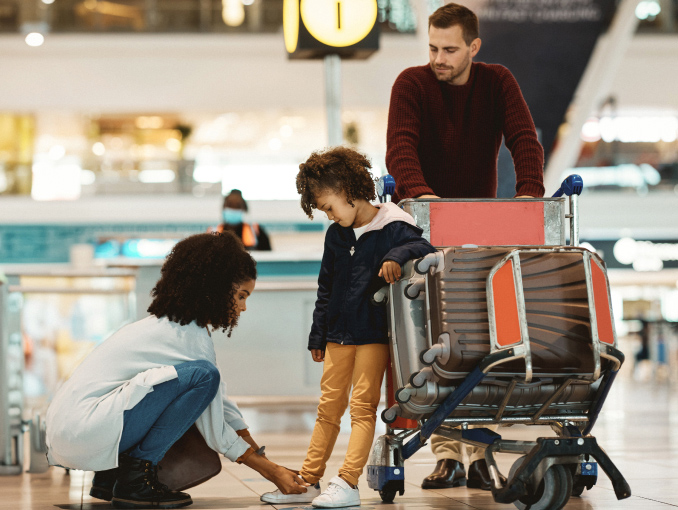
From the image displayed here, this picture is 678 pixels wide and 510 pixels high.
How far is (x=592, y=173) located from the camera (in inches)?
815

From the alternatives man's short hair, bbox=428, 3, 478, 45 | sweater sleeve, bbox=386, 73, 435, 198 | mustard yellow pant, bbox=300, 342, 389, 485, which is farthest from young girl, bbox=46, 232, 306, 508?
man's short hair, bbox=428, 3, 478, 45

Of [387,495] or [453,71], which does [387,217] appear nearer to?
[453,71]

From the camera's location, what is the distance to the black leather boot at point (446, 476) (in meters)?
3.51

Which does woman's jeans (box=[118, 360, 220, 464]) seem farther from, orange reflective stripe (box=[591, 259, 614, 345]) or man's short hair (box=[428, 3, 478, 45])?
man's short hair (box=[428, 3, 478, 45])

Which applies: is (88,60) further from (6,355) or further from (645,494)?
(645,494)

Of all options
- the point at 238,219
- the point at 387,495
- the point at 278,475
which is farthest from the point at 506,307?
the point at 238,219

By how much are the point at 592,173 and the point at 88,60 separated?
11.4 m

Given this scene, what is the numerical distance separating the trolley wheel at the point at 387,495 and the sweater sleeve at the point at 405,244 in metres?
0.82

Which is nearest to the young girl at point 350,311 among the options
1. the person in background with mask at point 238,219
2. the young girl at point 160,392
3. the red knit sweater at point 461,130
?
the young girl at point 160,392

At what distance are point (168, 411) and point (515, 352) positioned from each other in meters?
1.20

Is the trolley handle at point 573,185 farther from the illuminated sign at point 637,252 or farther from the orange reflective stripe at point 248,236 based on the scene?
the illuminated sign at point 637,252

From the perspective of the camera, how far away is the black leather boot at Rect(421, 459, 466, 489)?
138 inches

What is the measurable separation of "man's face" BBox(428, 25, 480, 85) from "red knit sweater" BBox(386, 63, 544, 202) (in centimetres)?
9

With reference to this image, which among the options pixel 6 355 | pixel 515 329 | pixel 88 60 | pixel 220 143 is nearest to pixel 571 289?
pixel 515 329
